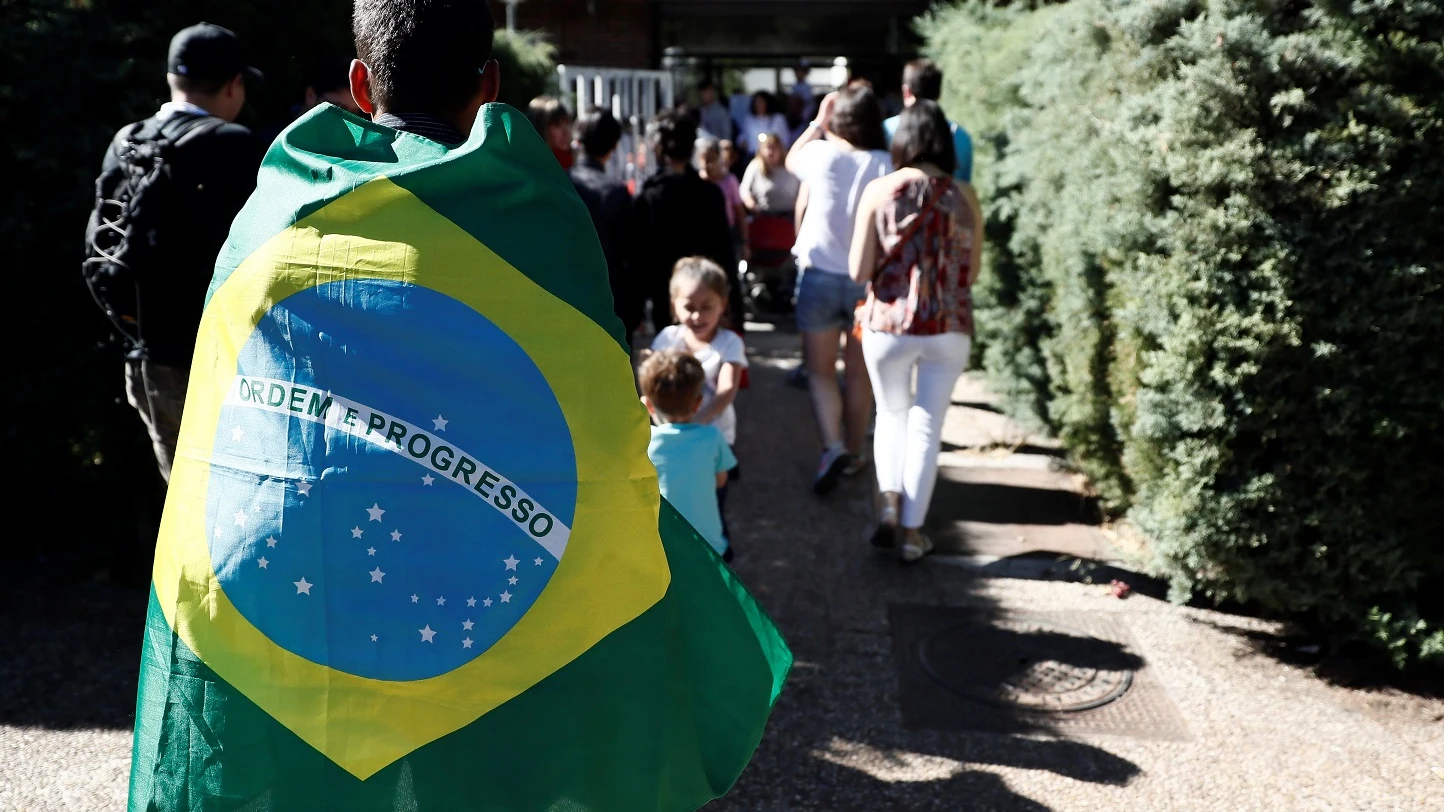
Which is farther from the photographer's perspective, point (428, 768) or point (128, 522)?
point (128, 522)

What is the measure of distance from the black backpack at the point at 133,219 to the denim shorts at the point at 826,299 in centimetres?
359

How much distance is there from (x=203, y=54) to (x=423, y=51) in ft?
7.58

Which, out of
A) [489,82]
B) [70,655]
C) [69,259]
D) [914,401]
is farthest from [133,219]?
[914,401]

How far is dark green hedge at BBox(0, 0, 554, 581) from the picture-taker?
5258 mm

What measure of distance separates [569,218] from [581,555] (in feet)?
1.86

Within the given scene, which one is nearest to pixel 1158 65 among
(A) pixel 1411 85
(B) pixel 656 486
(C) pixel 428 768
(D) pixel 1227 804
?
(A) pixel 1411 85

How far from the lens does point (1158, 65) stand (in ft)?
17.7

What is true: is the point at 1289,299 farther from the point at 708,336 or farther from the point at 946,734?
the point at 708,336

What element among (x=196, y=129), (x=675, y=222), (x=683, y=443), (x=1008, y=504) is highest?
(x=196, y=129)

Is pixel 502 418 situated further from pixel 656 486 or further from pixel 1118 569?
pixel 1118 569

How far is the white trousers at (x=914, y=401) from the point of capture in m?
5.99

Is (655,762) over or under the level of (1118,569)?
over

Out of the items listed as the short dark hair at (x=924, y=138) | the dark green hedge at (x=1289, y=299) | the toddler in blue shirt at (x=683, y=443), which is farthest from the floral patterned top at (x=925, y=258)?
the toddler in blue shirt at (x=683, y=443)

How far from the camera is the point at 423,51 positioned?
2.32 m
